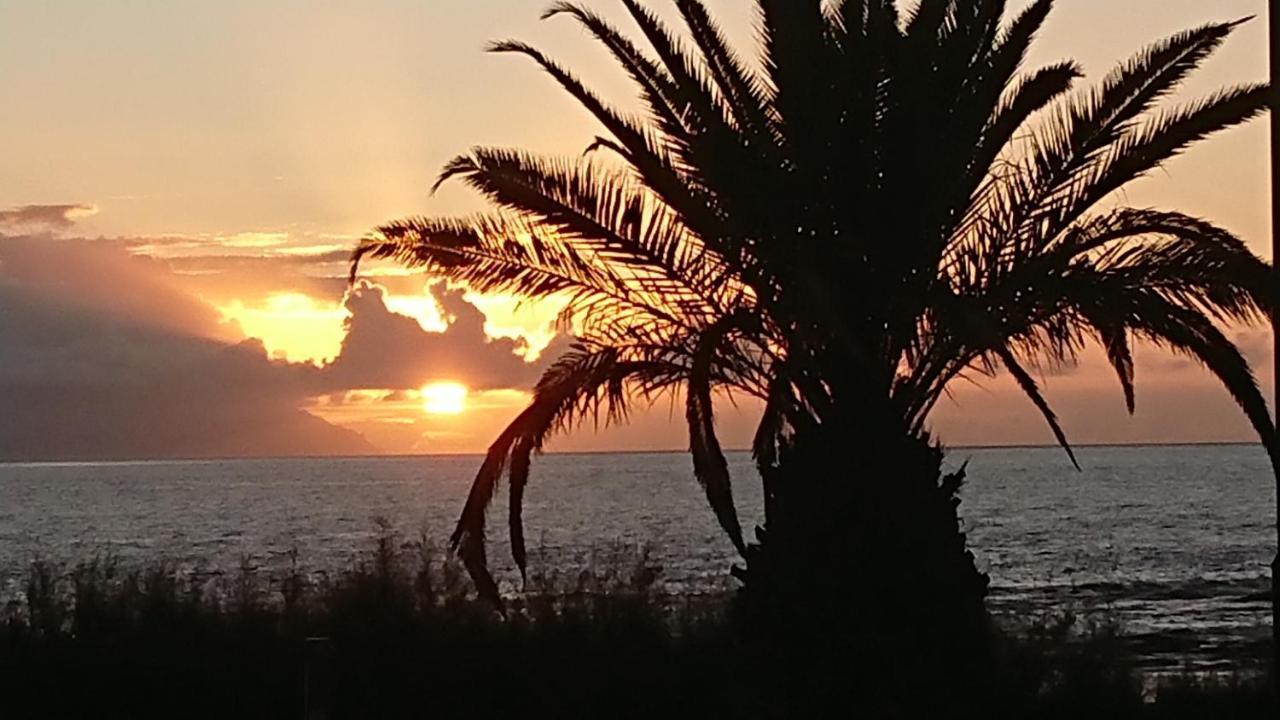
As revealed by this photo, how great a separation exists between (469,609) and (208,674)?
2160 mm

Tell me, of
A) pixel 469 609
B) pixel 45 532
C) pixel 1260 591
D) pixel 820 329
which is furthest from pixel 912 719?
pixel 45 532

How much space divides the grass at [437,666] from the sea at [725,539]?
1910 mm

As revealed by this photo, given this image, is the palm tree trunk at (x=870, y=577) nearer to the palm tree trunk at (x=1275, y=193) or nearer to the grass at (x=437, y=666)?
the grass at (x=437, y=666)

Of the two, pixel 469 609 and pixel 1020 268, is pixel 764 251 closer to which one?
pixel 1020 268

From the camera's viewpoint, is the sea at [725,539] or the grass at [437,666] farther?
the sea at [725,539]

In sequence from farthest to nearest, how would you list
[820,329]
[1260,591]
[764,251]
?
[1260,591] → [764,251] → [820,329]

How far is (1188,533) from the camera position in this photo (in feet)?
195

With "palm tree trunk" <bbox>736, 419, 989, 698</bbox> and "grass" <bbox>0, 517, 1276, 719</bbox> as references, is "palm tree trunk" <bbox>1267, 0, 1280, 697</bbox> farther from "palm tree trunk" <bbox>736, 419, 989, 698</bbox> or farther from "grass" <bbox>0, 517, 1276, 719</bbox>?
"palm tree trunk" <bbox>736, 419, 989, 698</bbox>

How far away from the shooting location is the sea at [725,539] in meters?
31.7

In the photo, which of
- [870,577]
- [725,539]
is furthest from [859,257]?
[725,539]

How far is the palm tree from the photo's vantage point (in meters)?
12.5

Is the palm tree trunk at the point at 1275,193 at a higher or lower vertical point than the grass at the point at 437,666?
higher

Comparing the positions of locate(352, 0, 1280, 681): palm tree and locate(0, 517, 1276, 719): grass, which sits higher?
locate(352, 0, 1280, 681): palm tree

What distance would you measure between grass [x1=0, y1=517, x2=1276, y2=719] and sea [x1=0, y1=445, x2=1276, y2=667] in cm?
191
